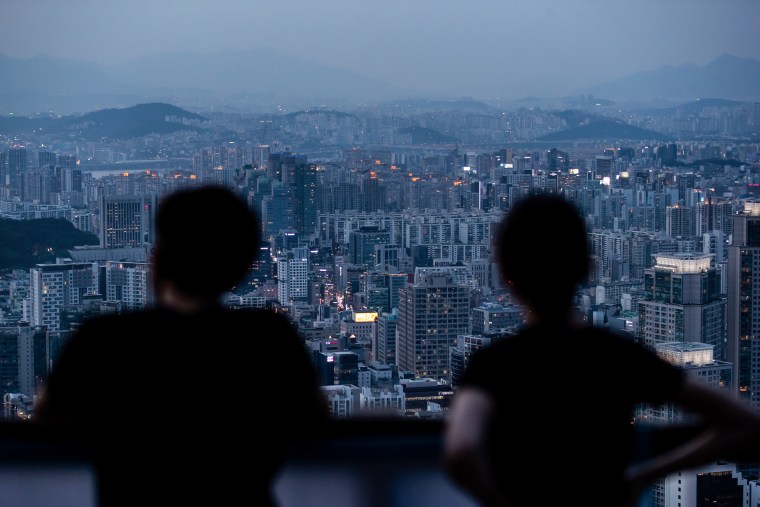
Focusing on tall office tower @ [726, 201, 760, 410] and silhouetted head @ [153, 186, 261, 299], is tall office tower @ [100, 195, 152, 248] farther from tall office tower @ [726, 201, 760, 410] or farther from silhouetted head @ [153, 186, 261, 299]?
silhouetted head @ [153, 186, 261, 299]

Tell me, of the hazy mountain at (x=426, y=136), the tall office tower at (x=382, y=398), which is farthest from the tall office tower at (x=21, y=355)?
the hazy mountain at (x=426, y=136)

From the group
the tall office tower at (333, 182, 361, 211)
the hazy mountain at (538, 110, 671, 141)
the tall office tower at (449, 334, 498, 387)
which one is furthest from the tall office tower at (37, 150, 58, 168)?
the tall office tower at (449, 334, 498, 387)

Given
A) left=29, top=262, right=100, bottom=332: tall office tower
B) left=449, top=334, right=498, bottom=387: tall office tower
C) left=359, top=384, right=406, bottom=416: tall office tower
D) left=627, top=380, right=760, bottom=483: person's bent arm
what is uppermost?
left=627, top=380, right=760, bottom=483: person's bent arm

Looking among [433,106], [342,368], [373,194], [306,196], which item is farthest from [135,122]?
[342,368]

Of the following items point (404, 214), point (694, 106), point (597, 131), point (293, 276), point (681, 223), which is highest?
point (694, 106)

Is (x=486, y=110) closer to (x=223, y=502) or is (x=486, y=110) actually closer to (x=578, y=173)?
(x=578, y=173)

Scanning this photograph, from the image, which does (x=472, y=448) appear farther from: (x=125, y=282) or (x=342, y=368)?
(x=125, y=282)
